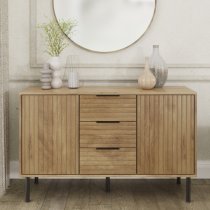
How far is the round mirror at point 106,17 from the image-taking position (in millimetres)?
3404

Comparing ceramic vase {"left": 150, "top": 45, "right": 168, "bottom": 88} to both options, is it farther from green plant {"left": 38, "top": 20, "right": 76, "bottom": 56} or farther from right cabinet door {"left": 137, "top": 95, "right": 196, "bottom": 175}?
green plant {"left": 38, "top": 20, "right": 76, "bottom": 56}

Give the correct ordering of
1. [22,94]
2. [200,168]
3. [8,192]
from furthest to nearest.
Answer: [200,168] < [8,192] < [22,94]

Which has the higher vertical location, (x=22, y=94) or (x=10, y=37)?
(x=10, y=37)

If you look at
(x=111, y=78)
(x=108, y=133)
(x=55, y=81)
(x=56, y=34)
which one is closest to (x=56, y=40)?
(x=56, y=34)

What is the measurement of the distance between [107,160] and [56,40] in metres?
0.85

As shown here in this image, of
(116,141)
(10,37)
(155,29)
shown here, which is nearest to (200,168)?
(116,141)

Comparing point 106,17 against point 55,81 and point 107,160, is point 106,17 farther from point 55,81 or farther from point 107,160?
point 107,160

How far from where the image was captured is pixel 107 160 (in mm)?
3062

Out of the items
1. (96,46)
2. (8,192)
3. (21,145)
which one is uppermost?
(96,46)

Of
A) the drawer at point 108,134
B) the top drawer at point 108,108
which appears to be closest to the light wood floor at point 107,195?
the drawer at point 108,134

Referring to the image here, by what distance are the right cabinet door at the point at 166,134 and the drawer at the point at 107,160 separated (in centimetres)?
5

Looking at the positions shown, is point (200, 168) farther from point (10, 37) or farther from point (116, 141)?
point (10, 37)

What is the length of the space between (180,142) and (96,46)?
89 cm

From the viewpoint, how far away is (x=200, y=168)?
3.54 metres
